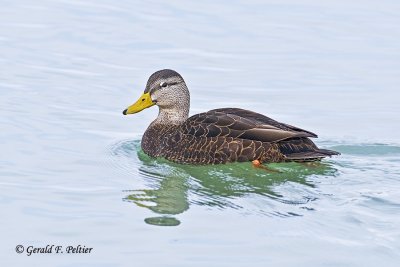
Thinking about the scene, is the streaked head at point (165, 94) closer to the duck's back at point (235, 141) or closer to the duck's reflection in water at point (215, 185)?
the duck's back at point (235, 141)

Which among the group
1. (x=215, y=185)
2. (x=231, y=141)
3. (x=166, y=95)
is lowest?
(x=215, y=185)

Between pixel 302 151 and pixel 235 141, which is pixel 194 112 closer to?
pixel 235 141

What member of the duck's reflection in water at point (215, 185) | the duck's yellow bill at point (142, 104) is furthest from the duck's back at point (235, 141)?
the duck's yellow bill at point (142, 104)

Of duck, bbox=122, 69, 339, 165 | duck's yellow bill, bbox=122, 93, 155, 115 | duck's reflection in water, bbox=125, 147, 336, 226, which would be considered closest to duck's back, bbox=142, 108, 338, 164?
duck, bbox=122, 69, 339, 165

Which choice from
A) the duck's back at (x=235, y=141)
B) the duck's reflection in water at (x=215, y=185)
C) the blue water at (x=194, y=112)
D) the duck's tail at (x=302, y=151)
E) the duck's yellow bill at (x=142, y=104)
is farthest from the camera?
the duck's yellow bill at (x=142, y=104)

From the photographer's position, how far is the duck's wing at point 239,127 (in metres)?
13.3

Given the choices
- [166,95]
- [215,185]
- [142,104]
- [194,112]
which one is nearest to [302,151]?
[215,185]

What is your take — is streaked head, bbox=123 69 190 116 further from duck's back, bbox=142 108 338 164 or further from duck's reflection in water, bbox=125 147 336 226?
duck's reflection in water, bbox=125 147 336 226

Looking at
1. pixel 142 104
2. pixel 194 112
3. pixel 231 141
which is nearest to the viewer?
pixel 231 141

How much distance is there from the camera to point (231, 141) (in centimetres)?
1347

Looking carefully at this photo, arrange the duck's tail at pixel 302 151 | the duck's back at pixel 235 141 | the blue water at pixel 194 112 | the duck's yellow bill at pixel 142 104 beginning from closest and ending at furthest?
the blue water at pixel 194 112 → the duck's tail at pixel 302 151 → the duck's back at pixel 235 141 → the duck's yellow bill at pixel 142 104

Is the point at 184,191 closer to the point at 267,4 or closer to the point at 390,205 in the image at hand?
the point at 390,205

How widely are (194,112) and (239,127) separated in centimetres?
281

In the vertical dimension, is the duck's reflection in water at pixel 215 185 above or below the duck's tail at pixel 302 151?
below
